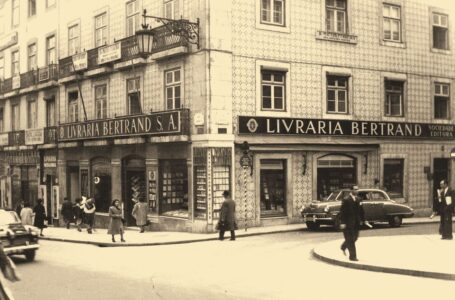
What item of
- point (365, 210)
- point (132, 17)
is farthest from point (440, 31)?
point (132, 17)

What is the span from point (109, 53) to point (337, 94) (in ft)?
34.3

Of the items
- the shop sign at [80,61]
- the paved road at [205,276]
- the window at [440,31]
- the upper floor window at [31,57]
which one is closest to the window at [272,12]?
the window at [440,31]

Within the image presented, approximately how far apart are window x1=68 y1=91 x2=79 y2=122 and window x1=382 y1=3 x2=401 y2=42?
15784mm

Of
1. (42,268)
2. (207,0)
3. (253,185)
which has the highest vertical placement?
(207,0)

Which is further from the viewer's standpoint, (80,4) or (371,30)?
(80,4)

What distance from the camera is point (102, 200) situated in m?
30.8

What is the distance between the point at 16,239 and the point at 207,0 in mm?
11765

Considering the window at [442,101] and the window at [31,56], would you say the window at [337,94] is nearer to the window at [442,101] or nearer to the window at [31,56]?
the window at [442,101]

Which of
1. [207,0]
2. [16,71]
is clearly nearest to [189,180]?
[207,0]

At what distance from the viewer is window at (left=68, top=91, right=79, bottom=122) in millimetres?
32938

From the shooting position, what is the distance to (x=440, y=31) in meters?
31.8

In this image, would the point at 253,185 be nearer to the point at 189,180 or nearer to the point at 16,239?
the point at 189,180

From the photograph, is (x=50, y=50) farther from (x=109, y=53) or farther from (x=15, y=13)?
(x=109, y=53)

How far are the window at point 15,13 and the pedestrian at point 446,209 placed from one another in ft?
102
